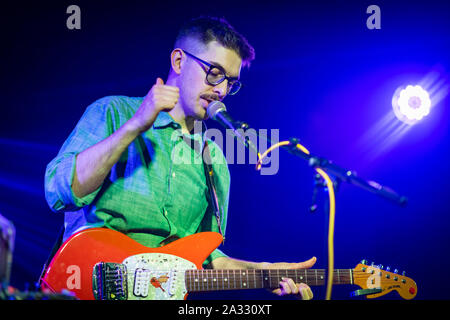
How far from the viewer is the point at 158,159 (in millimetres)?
2766

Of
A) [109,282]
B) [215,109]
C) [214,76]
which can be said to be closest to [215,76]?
[214,76]

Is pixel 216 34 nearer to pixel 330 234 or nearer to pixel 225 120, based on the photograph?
pixel 225 120

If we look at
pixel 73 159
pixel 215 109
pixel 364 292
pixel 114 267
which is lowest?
pixel 364 292

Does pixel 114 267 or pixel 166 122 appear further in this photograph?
pixel 166 122

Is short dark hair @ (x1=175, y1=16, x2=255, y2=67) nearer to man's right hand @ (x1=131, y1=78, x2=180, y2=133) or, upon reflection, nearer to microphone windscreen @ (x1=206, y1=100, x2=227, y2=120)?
microphone windscreen @ (x1=206, y1=100, x2=227, y2=120)

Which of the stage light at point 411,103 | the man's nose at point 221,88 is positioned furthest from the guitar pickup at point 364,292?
the stage light at point 411,103

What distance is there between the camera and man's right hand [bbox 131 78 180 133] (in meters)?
2.12

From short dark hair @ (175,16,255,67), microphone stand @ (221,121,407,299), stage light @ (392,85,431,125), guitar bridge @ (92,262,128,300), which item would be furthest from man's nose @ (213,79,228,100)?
stage light @ (392,85,431,125)

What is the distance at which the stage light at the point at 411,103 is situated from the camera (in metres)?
4.09

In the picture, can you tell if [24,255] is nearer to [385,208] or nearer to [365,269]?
[365,269]

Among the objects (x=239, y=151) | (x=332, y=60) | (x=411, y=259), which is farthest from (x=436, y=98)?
(x=239, y=151)

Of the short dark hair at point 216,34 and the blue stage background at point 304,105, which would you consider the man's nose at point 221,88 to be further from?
the blue stage background at point 304,105

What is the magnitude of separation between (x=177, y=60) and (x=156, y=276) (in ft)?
5.14

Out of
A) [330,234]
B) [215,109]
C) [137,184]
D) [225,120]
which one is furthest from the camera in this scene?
[137,184]
